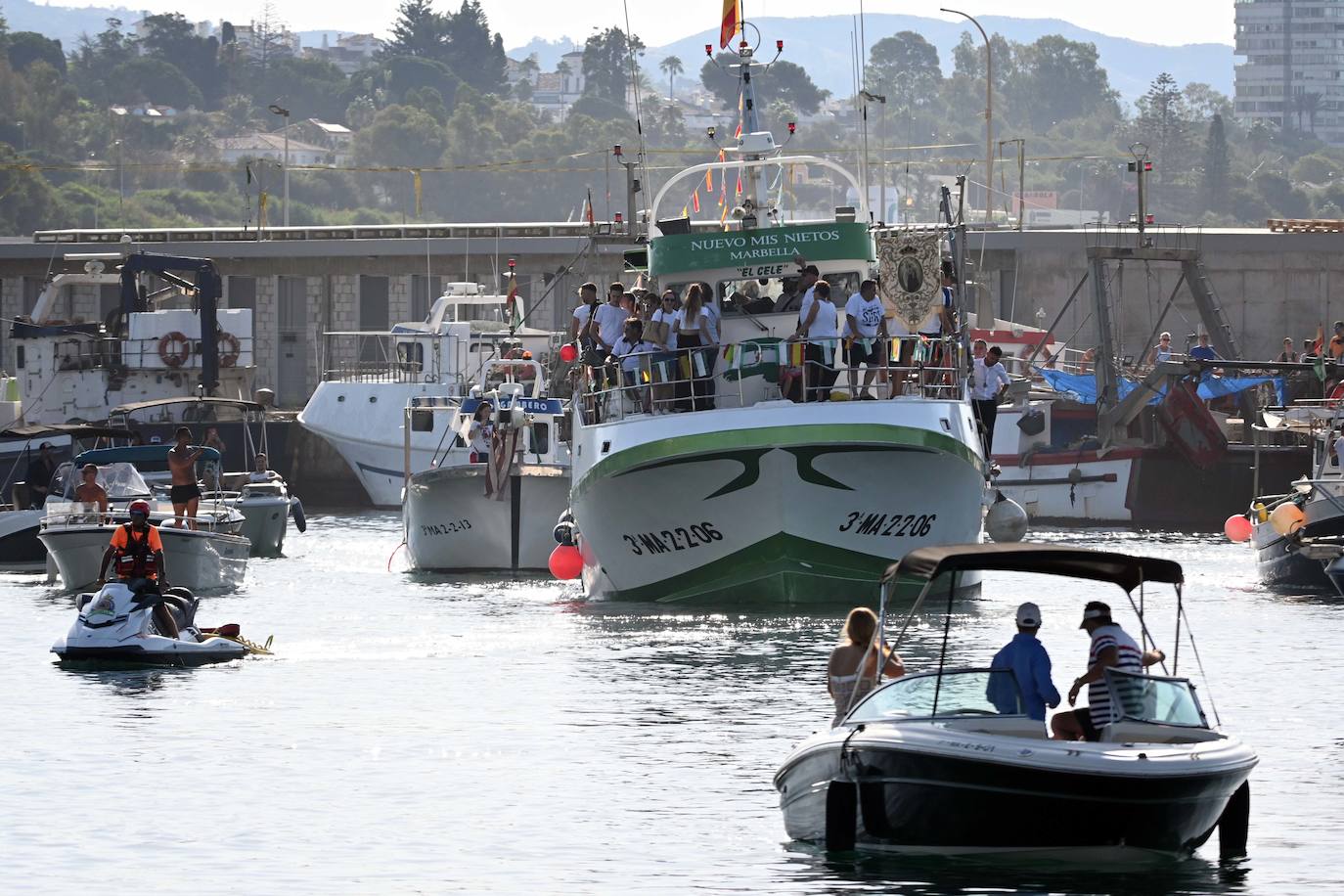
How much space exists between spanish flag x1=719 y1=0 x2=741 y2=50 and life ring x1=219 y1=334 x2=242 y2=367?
126 feet

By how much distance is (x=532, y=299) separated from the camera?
83938mm

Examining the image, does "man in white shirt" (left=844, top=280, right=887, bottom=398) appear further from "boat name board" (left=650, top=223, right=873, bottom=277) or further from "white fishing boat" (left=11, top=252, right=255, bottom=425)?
"white fishing boat" (left=11, top=252, right=255, bottom=425)

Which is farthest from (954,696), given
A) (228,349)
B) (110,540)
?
(228,349)

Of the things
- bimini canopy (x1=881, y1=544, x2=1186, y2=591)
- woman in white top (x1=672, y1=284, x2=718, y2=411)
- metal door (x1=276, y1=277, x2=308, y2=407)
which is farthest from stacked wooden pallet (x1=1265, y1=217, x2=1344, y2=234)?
bimini canopy (x1=881, y1=544, x2=1186, y2=591)

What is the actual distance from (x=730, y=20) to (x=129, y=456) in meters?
17.1

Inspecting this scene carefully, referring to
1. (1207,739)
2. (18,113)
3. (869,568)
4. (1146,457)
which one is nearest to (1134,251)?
(1146,457)

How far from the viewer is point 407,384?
63969 millimetres

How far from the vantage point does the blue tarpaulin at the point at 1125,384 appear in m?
61.8

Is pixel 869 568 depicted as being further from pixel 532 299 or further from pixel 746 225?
pixel 532 299

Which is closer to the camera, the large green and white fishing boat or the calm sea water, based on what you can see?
the calm sea water

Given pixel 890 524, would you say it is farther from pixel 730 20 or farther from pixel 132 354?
pixel 132 354

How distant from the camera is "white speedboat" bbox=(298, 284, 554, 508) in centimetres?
5934

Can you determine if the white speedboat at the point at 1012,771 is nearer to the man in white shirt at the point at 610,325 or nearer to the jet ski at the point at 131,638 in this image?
the jet ski at the point at 131,638

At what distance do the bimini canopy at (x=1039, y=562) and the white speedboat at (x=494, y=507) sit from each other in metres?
23.8
